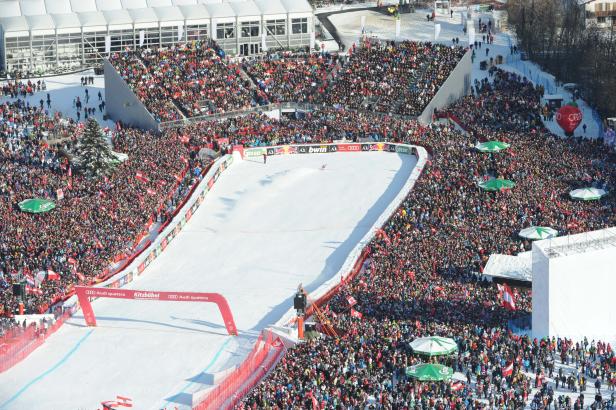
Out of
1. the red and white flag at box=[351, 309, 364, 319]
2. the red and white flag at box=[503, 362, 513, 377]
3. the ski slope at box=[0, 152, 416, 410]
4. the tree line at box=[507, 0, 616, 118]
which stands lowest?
the ski slope at box=[0, 152, 416, 410]

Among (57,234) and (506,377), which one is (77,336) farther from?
(506,377)

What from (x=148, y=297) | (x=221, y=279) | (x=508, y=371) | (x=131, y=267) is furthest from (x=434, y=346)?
(x=131, y=267)

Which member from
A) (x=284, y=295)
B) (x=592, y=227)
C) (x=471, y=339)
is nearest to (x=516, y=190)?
(x=592, y=227)

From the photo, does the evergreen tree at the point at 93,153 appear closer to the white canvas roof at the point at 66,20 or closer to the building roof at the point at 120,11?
the building roof at the point at 120,11

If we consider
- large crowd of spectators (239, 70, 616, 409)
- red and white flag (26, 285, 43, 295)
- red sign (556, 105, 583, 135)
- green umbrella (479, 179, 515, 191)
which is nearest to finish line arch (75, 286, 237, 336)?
red and white flag (26, 285, 43, 295)

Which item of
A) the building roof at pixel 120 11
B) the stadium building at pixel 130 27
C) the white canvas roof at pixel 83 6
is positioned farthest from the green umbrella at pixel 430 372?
the white canvas roof at pixel 83 6

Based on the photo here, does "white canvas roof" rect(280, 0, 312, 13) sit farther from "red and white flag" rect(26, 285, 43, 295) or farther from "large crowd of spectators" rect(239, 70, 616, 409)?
"red and white flag" rect(26, 285, 43, 295)

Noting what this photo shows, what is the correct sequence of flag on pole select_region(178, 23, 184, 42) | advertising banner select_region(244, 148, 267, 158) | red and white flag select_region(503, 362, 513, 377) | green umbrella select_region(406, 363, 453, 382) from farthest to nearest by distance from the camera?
flag on pole select_region(178, 23, 184, 42), advertising banner select_region(244, 148, 267, 158), red and white flag select_region(503, 362, 513, 377), green umbrella select_region(406, 363, 453, 382)
